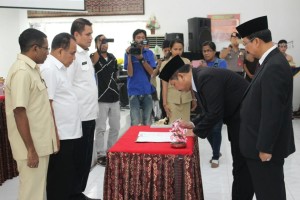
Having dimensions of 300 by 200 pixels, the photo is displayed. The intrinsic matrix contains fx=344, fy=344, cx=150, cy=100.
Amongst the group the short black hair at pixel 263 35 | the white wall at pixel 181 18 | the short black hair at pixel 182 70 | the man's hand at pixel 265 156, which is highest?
the white wall at pixel 181 18

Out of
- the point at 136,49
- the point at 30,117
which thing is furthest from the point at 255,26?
the point at 136,49

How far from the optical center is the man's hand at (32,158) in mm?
1933

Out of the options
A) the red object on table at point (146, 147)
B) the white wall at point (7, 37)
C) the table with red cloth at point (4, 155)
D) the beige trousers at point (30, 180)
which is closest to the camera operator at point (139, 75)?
the table with red cloth at point (4, 155)

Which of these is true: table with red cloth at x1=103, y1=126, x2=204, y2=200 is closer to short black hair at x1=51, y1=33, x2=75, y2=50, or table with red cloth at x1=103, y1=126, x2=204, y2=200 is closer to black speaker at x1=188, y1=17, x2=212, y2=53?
short black hair at x1=51, y1=33, x2=75, y2=50

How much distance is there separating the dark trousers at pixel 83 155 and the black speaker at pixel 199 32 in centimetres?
399

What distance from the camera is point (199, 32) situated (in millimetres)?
6309

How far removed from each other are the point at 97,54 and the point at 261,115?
88.1 inches

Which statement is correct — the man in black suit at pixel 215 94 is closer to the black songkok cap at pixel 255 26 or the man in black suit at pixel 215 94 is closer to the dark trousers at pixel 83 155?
the black songkok cap at pixel 255 26

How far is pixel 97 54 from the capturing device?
358 centimetres

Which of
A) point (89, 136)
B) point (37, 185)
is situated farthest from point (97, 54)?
point (37, 185)

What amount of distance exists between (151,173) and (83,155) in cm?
82

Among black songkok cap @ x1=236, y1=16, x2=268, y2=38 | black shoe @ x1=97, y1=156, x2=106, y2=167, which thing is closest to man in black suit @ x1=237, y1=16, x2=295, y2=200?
black songkok cap @ x1=236, y1=16, x2=268, y2=38

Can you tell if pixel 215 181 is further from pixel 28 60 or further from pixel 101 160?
pixel 28 60

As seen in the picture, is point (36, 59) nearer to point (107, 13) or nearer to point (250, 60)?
point (250, 60)
